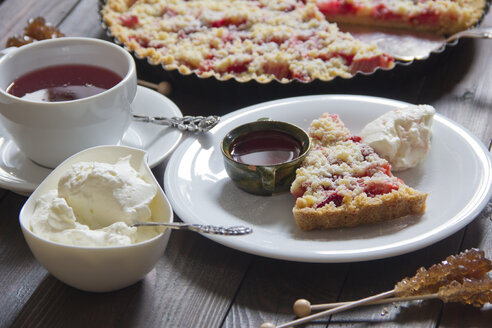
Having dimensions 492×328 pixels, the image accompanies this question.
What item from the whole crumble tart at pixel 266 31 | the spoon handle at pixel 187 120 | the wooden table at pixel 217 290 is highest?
the whole crumble tart at pixel 266 31

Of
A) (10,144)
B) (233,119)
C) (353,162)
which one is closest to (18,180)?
(10,144)

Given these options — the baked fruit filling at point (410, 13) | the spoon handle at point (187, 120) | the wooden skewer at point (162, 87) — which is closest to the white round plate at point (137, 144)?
the spoon handle at point (187, 120)

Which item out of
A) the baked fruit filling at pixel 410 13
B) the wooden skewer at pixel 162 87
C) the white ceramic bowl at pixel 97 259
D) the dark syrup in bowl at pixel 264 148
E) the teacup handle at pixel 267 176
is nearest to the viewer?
the white ceramic bowl at pixel 97 259

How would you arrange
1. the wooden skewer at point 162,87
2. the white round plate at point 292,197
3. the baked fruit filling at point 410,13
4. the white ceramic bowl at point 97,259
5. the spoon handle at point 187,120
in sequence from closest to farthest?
1. the white ceramic bowl at point 97,259
2. the white round plate at point 292,197
3. the spoon handle at point 187,120
4. the wooden skewer at point 162,87
5. the baked fruit filling at point 410,13

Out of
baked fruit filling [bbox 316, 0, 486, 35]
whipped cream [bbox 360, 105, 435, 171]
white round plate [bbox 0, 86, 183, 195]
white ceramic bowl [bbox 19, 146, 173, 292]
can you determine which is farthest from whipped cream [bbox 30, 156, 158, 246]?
baked fruit filling [bbox 316, 0, 486, 35]

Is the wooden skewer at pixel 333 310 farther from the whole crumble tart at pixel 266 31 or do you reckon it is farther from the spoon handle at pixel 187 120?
the whole crumble tart at pixel 266 31

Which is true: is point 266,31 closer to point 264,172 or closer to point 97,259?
point 264,172

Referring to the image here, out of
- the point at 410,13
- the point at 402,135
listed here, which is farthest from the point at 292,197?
the point at 410,13
